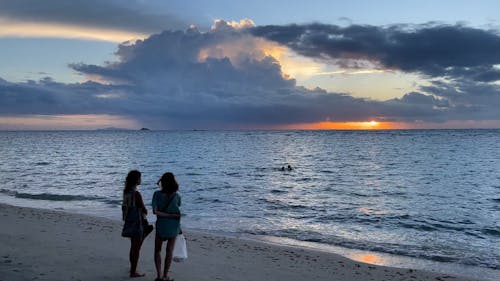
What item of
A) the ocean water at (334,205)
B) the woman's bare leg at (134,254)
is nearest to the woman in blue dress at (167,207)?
the woman's bare leg at (134,254)

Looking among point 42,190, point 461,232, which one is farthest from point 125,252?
point 42,190

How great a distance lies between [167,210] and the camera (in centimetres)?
772

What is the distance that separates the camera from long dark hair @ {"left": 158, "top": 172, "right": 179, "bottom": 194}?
7.64m

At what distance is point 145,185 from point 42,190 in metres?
7.42

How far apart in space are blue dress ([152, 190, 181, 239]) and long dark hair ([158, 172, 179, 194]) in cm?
8

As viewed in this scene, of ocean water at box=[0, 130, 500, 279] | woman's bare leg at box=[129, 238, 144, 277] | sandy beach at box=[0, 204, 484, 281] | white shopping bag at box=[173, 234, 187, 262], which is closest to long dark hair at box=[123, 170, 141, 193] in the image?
woman's bare leg at box=[129, 238, 144, 277]

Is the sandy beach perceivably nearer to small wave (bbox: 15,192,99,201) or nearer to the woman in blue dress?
the woman in blue dress

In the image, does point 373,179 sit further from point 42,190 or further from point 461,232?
point 42,190

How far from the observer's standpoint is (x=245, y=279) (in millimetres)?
9562

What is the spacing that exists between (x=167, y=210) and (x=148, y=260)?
328 centimetres

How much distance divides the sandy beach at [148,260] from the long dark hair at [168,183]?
7.02ft

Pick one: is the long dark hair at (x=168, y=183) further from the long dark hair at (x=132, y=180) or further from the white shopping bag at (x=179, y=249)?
the white shopping bag at (x=179, y=249)

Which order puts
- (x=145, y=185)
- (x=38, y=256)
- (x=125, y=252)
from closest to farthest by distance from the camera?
1. (x=38, y=256)
2. (x=125, y=252)
3. (x=145, y=185)

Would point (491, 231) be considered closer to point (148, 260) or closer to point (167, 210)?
point (148, 260)
